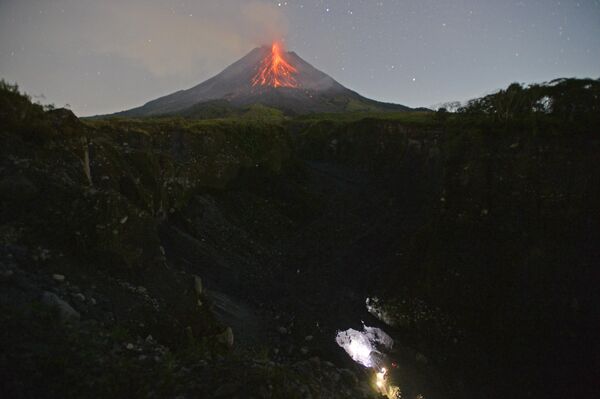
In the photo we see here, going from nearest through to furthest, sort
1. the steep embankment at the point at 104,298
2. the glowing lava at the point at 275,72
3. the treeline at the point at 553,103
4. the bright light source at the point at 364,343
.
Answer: the steep embankment at the point at 104,298 < the bright light source at the point at 364,343 < the treeline at the point at 553,103 < the glowing lava at the point at 275,72

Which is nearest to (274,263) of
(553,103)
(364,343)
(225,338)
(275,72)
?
(364,343)

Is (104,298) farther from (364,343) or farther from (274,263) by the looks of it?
(274,263)

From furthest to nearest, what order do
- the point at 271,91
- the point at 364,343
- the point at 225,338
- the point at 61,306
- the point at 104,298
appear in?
1. the point at 271,91
2. the point at 364,343
3. the point at 225,338
4. the point at 104,298
5. the point at 61,306

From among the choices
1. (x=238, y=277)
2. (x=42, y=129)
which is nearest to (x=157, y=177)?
(x=238, y=277)

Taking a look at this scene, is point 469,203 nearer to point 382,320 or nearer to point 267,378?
point 382,320

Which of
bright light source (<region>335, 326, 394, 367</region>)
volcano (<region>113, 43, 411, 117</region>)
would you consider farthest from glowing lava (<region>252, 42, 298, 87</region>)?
bright light source (<region>335, 326, 394, 367</region>)

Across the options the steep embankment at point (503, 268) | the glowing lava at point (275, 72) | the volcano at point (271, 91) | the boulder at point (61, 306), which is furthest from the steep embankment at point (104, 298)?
the glowing lava at point (275, 72)

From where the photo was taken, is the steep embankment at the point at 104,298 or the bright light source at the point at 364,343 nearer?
the steep embankment at the point at 104,298

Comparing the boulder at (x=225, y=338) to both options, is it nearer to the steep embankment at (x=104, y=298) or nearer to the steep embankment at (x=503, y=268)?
the steep embankment at (x=104, y=298)
